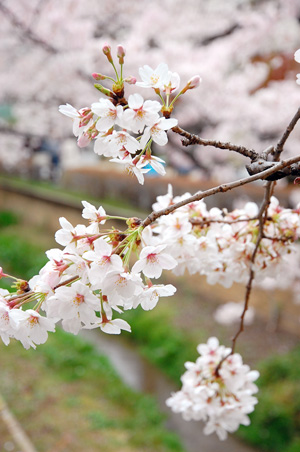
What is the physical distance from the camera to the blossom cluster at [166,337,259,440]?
1.32 metres

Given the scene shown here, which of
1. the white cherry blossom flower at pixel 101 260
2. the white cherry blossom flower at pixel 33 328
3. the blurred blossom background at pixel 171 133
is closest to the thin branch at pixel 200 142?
the white cherry blossom flower at pixel 101 260

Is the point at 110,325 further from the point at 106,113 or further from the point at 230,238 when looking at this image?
the point at 230,238

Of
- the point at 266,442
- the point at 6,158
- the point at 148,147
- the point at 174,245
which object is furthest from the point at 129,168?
the point at 6,158

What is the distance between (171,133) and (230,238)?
14.7ft

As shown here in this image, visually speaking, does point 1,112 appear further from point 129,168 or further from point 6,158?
point 129,168

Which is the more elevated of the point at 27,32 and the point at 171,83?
the point at 27,32

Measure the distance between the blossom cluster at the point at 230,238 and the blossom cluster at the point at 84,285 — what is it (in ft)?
1.11

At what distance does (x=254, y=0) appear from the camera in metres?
5.82

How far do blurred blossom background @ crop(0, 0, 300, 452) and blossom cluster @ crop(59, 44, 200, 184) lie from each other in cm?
315

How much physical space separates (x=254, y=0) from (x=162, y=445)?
16.3 ft

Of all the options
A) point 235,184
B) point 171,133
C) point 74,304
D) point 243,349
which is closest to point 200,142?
point 235,184

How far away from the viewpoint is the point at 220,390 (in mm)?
1329

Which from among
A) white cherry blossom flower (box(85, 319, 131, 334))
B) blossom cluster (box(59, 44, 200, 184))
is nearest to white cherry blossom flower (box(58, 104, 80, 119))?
blossom cluster (box(59, 44, 200, 184))

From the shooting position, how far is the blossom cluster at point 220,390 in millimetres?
1315
